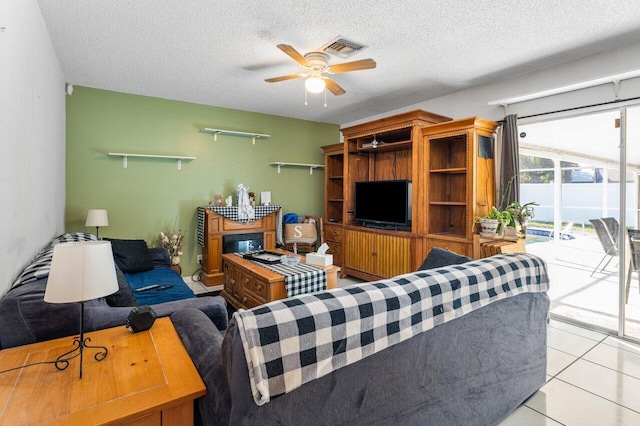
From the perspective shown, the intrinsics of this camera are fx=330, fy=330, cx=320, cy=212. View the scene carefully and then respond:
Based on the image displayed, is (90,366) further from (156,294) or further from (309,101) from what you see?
(309,101)

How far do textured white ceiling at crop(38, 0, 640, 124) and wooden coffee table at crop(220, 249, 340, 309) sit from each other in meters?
2.06

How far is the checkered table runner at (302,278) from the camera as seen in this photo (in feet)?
9.62

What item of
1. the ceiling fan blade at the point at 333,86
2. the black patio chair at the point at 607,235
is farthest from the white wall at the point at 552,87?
the ceiling fan blade at the point at 333,86

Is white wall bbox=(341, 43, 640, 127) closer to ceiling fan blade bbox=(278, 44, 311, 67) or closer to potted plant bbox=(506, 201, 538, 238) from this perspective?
potted plant bbox=(506, 201, 538, 238)

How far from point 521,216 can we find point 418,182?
3.91 ft

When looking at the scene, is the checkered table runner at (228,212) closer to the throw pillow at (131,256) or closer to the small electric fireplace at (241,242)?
the small electric fireplace at (241,242)

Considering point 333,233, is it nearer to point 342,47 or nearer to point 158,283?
point 158,283

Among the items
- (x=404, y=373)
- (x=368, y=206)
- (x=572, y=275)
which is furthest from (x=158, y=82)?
(x=572, y=275)

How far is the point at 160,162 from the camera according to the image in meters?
4.62

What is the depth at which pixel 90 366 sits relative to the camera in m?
1.22

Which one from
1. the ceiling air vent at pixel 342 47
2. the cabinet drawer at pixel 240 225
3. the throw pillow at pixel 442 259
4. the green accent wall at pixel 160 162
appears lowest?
the throw pillow at pixel 442 259

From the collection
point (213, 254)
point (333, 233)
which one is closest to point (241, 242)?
point (213, 254)

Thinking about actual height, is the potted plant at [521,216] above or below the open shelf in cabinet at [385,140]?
below

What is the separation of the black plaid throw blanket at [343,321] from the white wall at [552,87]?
2.71m
